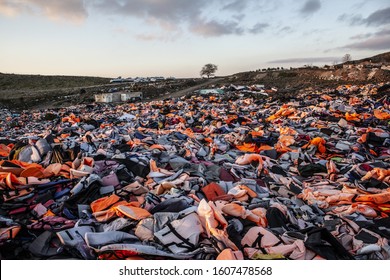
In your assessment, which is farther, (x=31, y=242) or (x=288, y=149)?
(x=288, y=149)

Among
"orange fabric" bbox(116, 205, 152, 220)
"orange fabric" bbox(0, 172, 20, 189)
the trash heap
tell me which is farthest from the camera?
"orange fabric" bbox(0, 172, 20, 189)

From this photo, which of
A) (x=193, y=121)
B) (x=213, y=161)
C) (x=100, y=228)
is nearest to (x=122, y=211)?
(x=100, y=228)

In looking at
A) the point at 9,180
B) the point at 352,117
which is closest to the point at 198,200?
the point at 9,180

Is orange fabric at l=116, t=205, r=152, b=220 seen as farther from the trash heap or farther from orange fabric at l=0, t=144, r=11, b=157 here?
orange fabric at l=0, t=144, r=11, b=157

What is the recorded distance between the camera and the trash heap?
2.83 meters

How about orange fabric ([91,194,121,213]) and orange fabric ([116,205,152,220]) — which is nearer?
orange fabric ([116,205,152,220])

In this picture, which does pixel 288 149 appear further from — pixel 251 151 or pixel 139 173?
pixel 139 173

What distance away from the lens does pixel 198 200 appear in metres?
3.85

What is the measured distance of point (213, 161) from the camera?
20.0 ft

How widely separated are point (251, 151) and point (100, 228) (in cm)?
486

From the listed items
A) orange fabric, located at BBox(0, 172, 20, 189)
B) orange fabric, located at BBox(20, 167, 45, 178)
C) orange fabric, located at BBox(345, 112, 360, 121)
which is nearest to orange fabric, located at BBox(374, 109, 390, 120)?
orange fabric, located at BBox(345, 112, 360, 121)

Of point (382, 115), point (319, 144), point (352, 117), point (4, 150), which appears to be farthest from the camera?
point (352, 117)

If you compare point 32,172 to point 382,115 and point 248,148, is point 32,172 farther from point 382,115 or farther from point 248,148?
point 382,115

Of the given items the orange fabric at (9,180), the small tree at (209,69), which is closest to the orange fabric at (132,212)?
the orange fabric at (9,180)
